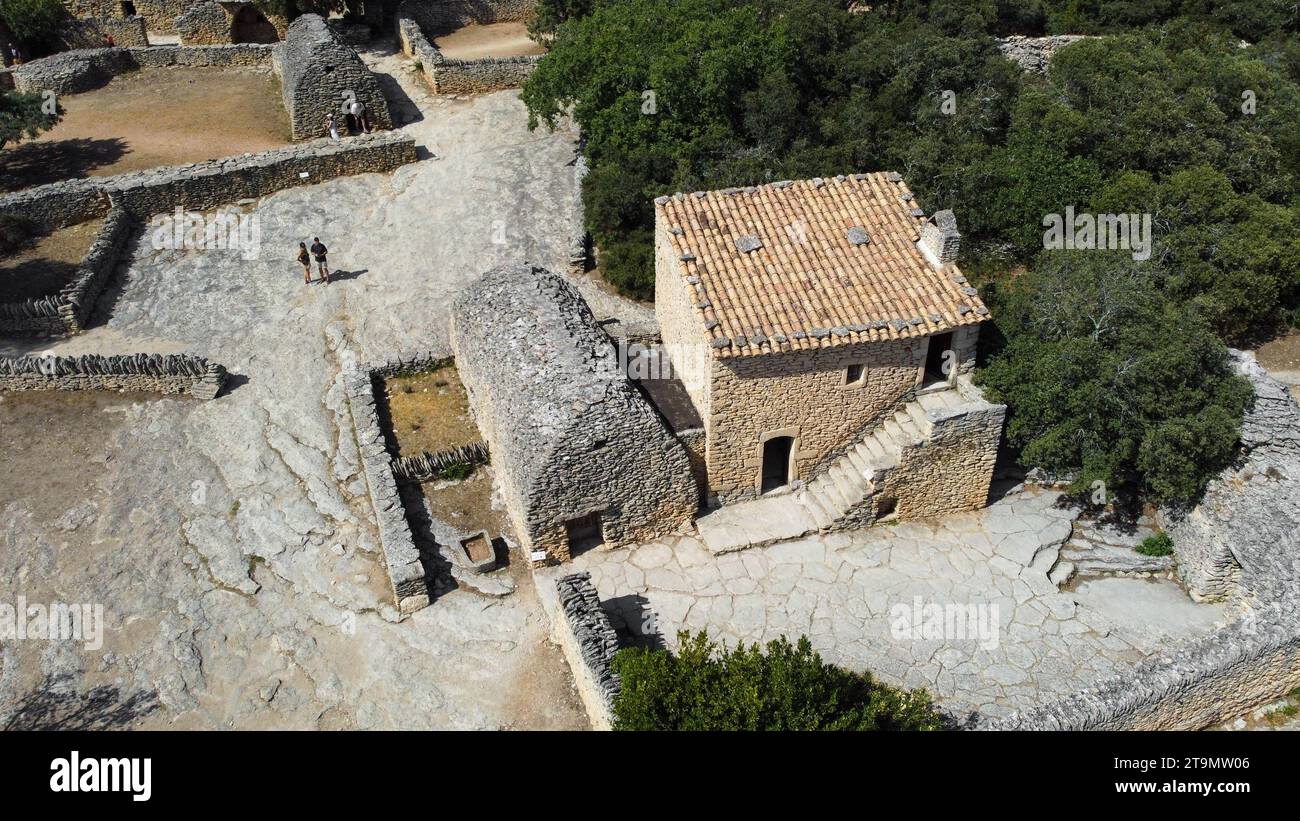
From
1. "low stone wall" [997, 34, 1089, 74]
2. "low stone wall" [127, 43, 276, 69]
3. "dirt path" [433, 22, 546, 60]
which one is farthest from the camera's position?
"dirt path" [433, 22, 546, 60]

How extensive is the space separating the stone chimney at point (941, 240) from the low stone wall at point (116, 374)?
53.6ft

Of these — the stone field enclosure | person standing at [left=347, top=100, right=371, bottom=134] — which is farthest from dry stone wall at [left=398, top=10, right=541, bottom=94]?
the stone field enclosure

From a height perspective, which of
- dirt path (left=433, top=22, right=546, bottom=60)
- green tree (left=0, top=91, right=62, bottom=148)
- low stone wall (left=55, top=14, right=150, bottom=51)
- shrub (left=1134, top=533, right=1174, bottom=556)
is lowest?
shrub (left=1134, top=533, right=1174, bottom=556)

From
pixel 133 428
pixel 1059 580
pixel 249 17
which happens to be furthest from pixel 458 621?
pixel 249 17

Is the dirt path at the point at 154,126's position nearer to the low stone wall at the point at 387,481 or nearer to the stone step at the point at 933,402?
the low stone wall at the point at 387,481

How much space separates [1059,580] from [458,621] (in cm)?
1174

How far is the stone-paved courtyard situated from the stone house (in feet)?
3.20

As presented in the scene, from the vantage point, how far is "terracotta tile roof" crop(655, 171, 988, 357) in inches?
723

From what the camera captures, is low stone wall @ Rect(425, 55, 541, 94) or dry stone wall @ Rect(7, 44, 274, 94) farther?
low stone wall @ Rect(425, 55, 541, 94)

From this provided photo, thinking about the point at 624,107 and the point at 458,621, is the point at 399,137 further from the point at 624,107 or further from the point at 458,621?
the point at 458,621

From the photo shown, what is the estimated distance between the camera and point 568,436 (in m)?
17.7

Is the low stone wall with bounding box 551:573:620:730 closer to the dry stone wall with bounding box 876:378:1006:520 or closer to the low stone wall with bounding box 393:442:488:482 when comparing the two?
the low stone wall with bounding box 393:442:488:482

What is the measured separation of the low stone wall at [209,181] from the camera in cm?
2822

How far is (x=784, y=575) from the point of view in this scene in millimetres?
18922
